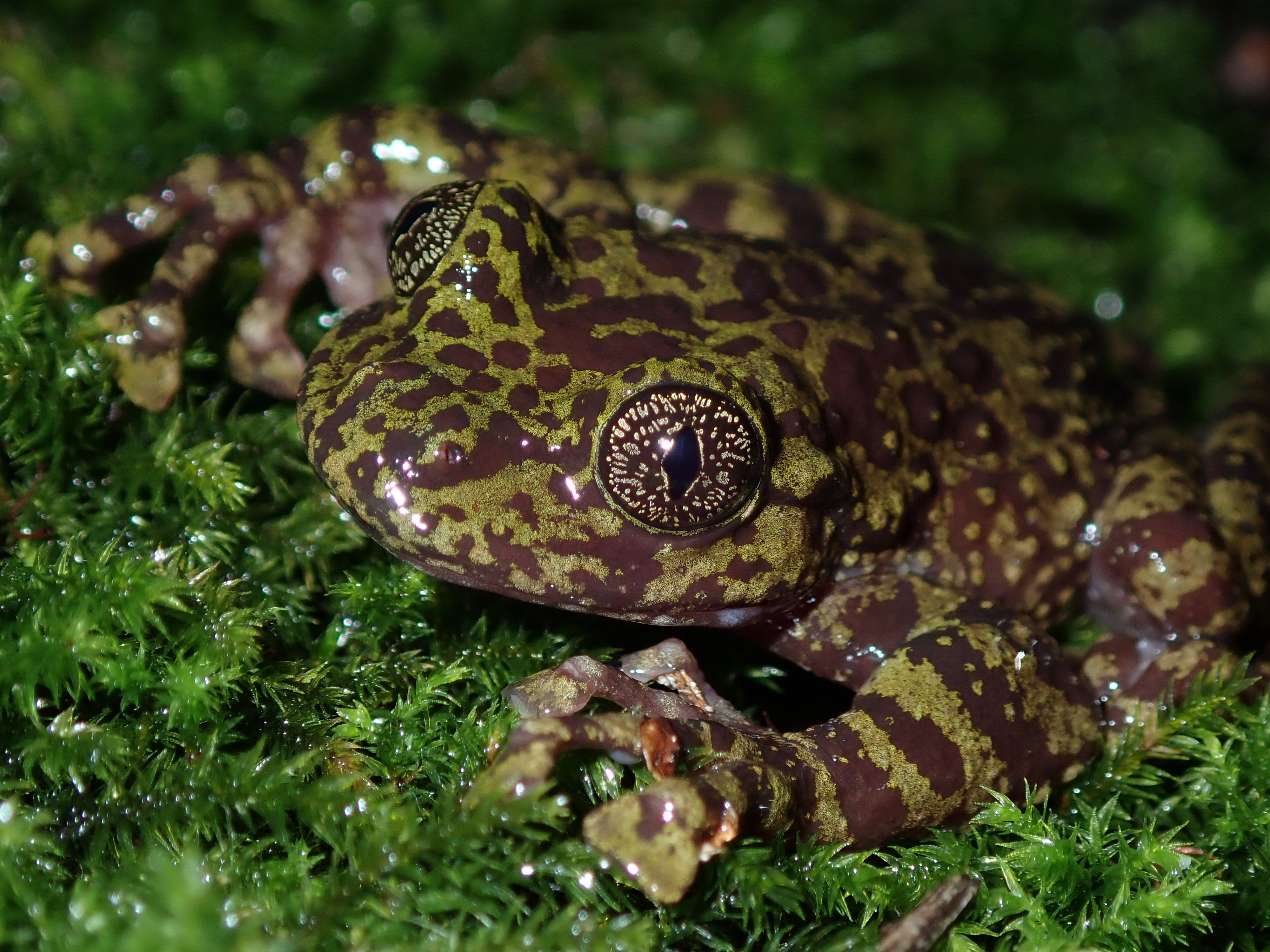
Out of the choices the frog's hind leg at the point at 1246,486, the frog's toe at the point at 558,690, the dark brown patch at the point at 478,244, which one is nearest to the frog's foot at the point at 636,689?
the frog's toe at the point at 558,690

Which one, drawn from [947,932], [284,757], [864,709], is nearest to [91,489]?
[284,757]

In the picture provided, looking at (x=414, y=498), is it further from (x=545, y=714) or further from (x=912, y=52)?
(x=912, y=52)

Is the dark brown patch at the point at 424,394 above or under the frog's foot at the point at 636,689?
above

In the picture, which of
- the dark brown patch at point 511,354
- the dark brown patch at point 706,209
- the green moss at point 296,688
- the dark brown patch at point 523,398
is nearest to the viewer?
the green moss at point 296,688

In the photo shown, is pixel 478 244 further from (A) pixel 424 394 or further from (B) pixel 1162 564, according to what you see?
(B) pixel 1162 564

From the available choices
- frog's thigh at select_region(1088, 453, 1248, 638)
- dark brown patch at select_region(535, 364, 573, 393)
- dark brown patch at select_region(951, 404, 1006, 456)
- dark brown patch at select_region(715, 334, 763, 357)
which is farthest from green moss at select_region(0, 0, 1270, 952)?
dark brown patch at select_region(951, 404, 1006, 456)

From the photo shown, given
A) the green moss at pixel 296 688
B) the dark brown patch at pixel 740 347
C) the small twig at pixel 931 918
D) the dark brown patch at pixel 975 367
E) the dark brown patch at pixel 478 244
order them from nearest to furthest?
the green moss at pixel 296 688 → the small twig at pixel 931 918 → the dark brown patch at pixel 478 244 → the dark brown patch at pixel 740 347 → the dark brown patch at pixel 975 367

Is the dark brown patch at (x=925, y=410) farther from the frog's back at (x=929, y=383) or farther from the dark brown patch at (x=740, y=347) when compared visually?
the dark brown patch at (x=740, y=347)

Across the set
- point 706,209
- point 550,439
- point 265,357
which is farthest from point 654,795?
point 706,209
